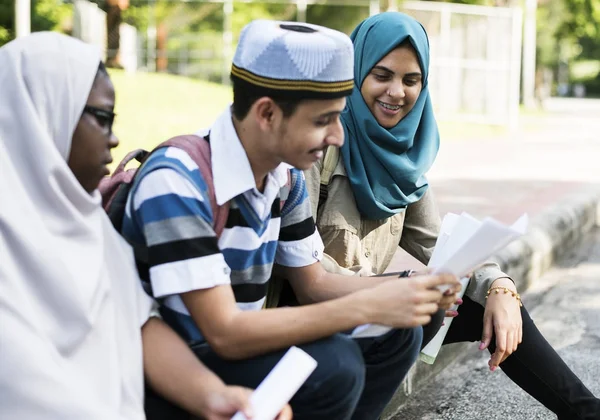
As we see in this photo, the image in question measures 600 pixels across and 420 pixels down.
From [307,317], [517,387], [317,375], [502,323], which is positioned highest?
[307,317]

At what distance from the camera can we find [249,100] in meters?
2.07

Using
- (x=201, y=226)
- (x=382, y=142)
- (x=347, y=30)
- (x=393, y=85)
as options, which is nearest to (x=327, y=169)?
(x=382, y=142)

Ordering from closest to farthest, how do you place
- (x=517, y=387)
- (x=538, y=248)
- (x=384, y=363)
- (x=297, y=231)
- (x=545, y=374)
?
(x=384, y=363)
(x=297, y=231)
(x=545, y=374)
(x=517, y=387)
(x=538, y=248)

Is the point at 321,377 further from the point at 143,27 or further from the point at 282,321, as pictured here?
the point at 143,27

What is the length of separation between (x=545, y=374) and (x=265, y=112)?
1397 millimetres

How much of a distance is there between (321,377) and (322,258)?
2.16 ft

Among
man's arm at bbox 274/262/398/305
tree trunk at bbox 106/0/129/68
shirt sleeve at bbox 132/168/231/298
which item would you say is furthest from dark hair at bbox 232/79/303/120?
tree trunk at bbox 106/0/129/68

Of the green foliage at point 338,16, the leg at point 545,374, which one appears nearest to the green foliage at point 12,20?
the green foliage at point 338,16

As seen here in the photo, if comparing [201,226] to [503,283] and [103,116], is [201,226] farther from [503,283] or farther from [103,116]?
[503,283]

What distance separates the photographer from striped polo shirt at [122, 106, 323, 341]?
1.95 metres

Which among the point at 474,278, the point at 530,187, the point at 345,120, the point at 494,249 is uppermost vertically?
the point at 345,120

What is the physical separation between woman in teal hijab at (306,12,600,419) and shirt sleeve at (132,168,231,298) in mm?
891

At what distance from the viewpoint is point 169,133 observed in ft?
34.4

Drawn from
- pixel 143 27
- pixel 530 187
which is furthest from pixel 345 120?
pixel 143 27
